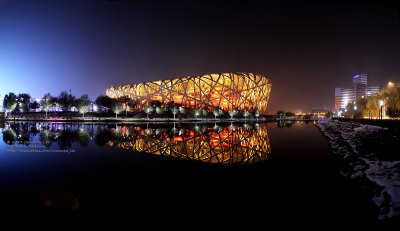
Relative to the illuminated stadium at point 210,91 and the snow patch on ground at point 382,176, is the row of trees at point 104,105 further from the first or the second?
the snow patch on ground at point 382,176

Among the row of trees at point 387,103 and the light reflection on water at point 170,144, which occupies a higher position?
the row of trees at point 387,103

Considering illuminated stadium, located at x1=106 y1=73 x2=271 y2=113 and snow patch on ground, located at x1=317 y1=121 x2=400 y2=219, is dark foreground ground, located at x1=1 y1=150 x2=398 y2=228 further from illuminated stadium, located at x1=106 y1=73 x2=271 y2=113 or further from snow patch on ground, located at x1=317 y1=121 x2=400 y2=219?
illuminated stadium, located at x1=106 y1=73 x2=271 y2=113

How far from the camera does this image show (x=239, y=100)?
324ft

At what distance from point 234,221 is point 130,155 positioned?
798cm

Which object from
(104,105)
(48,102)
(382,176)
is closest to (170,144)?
(382,176)

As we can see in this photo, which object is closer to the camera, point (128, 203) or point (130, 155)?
point (128, 203)

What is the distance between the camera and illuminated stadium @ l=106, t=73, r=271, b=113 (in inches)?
3762

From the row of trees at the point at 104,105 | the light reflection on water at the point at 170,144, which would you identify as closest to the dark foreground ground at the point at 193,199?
the light reflection on water at the point at 170,144

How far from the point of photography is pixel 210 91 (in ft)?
314

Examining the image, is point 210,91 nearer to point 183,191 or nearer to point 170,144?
point 170,144

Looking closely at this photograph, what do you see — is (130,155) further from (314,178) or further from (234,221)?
(234,221)

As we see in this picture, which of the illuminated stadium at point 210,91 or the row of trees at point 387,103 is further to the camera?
the illuminated stadium at point 210,91

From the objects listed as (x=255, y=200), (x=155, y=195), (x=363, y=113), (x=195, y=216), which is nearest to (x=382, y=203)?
(x=255, y=200)

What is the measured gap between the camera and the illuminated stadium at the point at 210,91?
95562mm
